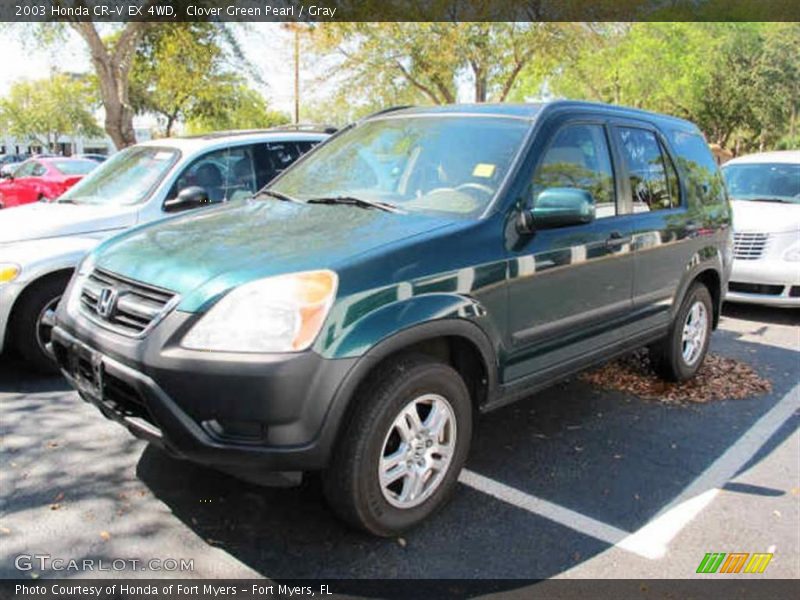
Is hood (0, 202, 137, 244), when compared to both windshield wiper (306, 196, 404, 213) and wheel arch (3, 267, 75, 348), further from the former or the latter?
windshield wiper (306, 196, 404, 213)

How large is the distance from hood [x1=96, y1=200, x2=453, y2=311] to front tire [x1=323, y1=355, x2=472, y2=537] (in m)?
0.56

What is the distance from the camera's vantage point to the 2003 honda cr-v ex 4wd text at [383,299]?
265 cm

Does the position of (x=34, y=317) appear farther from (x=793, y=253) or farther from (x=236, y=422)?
(x=793, y=253)

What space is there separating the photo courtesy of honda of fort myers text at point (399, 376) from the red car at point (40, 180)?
32.9 feet

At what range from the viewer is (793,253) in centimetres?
748

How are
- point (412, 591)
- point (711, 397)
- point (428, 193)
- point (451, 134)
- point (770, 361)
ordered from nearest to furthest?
point (412, 591), point (428, 193), point (451, 134), point (711, 397), point (770, 361)

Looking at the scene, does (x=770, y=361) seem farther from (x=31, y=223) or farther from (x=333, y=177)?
(x=31, y=223)

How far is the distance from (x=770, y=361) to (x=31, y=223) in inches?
240

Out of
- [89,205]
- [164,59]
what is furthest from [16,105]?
[89,205]

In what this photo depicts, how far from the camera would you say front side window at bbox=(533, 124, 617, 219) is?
3.70m

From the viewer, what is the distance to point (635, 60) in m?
30.6

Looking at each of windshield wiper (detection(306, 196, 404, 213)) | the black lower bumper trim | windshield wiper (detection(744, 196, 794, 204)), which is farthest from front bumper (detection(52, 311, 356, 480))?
windshield wiper (detection(744, 196, 794, 204))

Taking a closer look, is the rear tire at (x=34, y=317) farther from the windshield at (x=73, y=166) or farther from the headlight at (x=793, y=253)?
the windshield at (x=73, y=166)

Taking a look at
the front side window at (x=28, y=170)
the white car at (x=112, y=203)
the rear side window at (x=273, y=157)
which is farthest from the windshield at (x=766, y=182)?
the front side window at (x=28, y=170)
